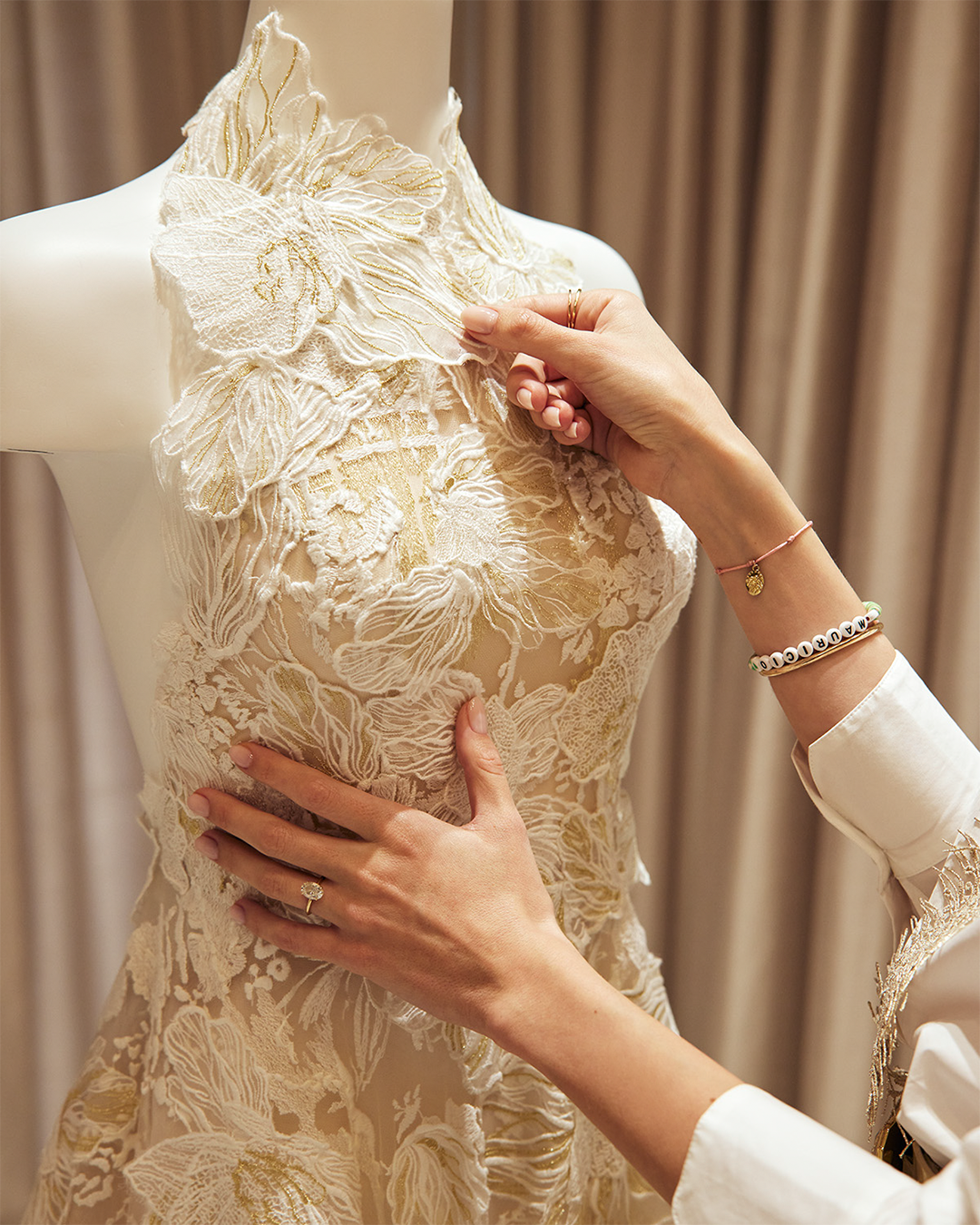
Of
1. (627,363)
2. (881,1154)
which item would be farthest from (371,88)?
(881,1154)

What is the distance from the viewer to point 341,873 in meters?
0.71

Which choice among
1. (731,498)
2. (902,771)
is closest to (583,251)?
(731,498)

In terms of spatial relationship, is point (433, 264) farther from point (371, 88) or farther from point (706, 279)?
point (706, 279)

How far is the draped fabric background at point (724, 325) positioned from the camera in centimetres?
146

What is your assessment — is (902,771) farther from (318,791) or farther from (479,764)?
(318,791)

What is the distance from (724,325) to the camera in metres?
1.64

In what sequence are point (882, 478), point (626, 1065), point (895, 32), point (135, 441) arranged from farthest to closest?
point (882, 478), point (895, 32), point (135, 441), point (626, 1065)

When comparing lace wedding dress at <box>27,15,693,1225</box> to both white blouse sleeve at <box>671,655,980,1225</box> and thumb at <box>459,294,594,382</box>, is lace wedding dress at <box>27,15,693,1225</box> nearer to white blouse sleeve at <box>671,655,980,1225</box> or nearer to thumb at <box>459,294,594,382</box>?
thumb at <box>459,294,594,382</box>

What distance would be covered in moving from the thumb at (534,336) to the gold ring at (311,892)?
1.53 feet

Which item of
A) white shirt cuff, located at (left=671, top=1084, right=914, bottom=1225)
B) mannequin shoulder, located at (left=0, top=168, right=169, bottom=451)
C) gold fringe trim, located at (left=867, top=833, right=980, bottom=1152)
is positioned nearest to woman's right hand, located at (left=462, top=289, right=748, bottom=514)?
mannequin shoulder, located at (left=0, top=168, right=169, bottom=451)

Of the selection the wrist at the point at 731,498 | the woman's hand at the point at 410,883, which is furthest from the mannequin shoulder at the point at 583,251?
the woman's hand at the point at 410,883

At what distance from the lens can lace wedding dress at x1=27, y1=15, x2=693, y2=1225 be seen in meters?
0.70

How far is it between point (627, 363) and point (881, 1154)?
0.64m

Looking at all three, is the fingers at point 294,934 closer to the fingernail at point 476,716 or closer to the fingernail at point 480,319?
the fingernail at point 476,716
